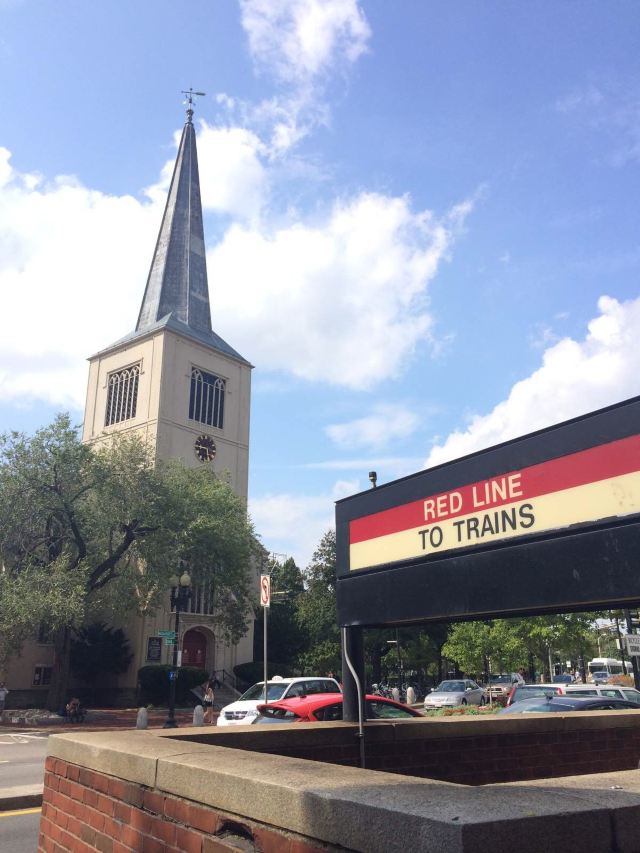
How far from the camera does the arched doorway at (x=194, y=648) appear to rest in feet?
152

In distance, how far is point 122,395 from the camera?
5409 cm

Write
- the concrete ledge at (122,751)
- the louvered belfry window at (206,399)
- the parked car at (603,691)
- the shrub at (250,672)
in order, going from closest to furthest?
the concrete ledge at (122,751) → the parked car at (603,691) → the shrub at (250,672) → the louvered belfry window at (206,399)

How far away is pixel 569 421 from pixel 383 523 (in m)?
1.65

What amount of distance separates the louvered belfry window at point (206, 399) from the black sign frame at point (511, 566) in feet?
159

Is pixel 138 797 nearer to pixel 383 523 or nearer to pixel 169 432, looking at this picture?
pixel 383 523

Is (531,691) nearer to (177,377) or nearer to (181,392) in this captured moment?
(181,392)

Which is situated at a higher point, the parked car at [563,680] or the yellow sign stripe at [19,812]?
the parked car at [563,680]

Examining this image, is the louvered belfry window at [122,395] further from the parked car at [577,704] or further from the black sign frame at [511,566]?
the black sign frame at [511,566]

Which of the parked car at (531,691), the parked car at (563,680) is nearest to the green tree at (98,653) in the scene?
the parked car at (563,680)

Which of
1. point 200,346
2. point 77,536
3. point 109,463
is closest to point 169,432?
point 200,346

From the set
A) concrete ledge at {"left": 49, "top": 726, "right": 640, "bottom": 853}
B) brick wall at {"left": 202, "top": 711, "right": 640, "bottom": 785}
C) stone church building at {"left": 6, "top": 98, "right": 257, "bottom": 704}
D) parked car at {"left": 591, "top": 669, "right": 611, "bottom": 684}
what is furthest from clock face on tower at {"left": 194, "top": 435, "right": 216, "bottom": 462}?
concrete ledge at {"left": 49, "top": 726, "right": 640, "bottom": 853}

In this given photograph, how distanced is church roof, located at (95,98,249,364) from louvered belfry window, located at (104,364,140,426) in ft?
8.45

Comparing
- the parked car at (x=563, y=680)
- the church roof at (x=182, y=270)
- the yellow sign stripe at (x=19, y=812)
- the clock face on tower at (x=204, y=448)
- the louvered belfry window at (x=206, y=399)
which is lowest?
the yellow sign stripe at (x=19, y=812)

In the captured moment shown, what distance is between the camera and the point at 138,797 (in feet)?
9.99
